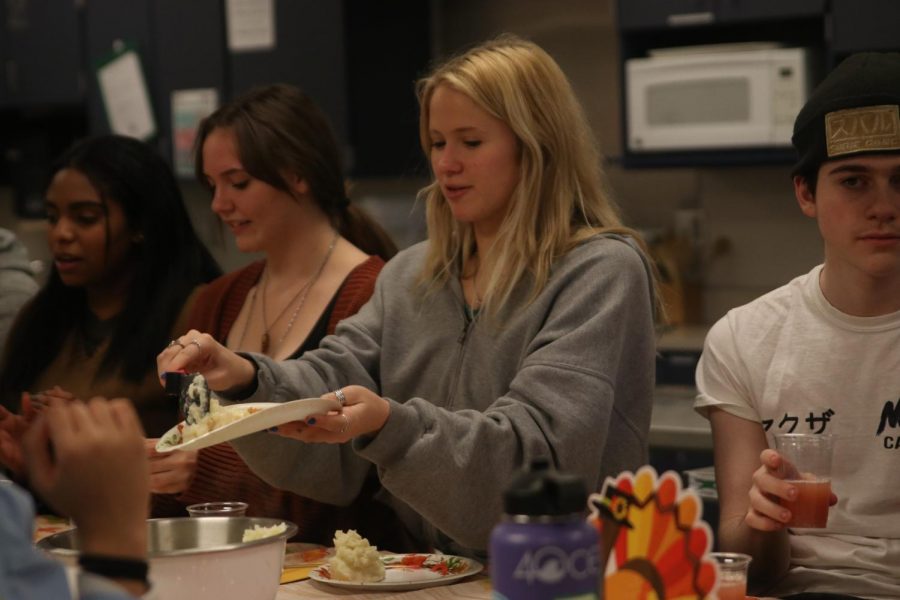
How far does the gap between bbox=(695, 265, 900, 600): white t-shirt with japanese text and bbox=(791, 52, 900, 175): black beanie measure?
237mm

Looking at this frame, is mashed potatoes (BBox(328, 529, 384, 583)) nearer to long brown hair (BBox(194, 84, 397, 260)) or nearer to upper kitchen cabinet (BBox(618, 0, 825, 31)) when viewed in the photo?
long brown hair (BBox(194, 84, 397, 260))

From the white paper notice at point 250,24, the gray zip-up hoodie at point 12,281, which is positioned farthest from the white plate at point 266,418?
the white paper notice at point 250,24

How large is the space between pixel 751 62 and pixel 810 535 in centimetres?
246

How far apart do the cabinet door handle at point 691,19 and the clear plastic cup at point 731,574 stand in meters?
2.98

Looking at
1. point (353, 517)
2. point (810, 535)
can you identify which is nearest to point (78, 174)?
point (353, 517)

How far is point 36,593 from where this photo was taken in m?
1.11

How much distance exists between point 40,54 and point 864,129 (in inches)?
180

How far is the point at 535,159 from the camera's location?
7.47 feet

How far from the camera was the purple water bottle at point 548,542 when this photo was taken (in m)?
1.19

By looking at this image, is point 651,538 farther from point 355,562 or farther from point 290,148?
point 290,148

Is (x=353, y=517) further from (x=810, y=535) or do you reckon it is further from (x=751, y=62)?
(x=751, y=62)

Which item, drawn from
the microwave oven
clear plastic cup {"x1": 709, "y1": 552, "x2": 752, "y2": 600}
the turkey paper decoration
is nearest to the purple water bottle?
the turkey paper decoration

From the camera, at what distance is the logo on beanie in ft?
6.69

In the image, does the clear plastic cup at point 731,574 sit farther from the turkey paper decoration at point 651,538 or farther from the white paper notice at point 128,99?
the white paper notice at point 128,99
